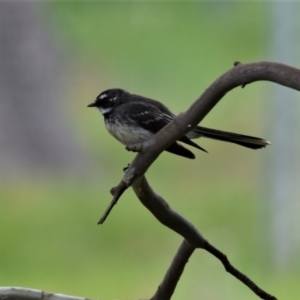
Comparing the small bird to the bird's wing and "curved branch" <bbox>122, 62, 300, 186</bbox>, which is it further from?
"curved branch" <bbox>122, 62, 300, 186</bbox>

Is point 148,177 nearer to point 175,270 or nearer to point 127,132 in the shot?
point 127,132

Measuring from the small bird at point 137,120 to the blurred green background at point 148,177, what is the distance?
13.4 inches

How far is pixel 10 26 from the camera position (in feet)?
5.16

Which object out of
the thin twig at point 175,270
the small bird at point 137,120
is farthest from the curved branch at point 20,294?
the small bird at point 137,120

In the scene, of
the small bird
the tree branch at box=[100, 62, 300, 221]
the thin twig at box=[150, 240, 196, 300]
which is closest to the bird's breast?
the small bird

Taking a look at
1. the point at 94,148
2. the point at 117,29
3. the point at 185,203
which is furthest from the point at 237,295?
the point at 117,29

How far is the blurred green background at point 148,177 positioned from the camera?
161 cm

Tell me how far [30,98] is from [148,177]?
0.37 meters

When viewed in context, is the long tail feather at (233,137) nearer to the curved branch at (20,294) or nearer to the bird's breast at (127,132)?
the bird's breast at (127,132)

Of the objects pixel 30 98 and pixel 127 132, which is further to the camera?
pixel 30 98

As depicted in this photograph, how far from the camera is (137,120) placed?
119cm

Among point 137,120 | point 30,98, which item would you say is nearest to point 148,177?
point 30,98

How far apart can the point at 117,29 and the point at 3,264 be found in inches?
26.3

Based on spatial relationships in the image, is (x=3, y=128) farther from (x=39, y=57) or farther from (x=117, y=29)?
(x=117, y=29)
